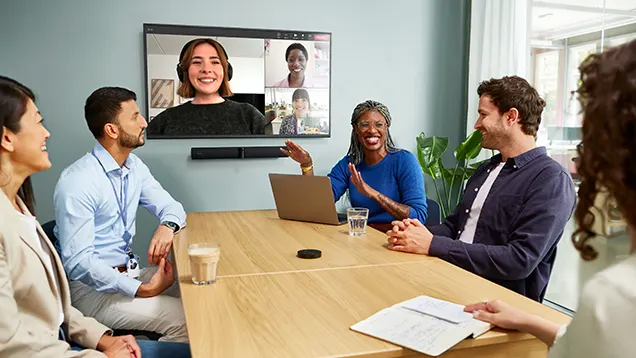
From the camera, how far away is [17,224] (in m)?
1.27

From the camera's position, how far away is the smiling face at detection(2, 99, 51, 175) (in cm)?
143

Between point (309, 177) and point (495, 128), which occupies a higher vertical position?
point (495, 128)

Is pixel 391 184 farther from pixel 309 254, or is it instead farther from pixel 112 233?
pixel 112 233

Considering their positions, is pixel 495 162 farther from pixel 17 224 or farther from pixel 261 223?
pixel 17 224

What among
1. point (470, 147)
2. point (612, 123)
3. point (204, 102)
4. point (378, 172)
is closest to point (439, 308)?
point (612, 123)

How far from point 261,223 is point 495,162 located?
3.71 ft

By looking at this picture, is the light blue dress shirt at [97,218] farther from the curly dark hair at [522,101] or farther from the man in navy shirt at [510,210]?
the curly dark hair at [522,101]

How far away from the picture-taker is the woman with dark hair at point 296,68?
144 inches

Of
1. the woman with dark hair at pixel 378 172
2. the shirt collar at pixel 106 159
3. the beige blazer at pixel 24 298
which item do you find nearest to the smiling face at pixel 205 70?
the woman with dark hair at pixel 378 172

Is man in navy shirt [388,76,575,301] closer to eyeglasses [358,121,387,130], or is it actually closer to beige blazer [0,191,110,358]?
eyeglasses [358,121,387,130]

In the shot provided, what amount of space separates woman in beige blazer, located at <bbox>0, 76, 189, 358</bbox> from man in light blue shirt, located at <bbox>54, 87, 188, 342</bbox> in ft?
0.87

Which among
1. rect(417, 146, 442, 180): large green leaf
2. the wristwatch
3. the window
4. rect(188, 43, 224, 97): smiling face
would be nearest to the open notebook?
the wristwatch

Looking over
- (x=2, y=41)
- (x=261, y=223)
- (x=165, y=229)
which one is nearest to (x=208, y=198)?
(x=261, y=223)

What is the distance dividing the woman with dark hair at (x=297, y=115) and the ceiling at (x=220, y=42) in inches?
14.7
